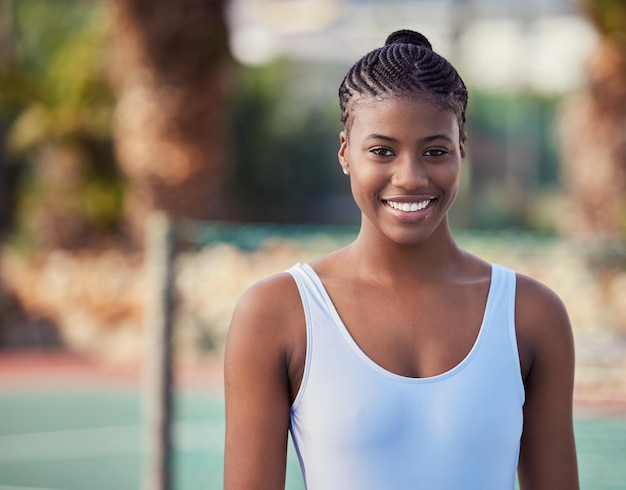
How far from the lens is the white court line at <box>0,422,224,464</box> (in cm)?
925

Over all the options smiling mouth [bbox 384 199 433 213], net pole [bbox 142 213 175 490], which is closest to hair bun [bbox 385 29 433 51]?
smiling mouth [bbox 384 199 433 213]

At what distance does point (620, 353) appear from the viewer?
8.34 metres

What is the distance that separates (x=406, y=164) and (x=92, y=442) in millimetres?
8371

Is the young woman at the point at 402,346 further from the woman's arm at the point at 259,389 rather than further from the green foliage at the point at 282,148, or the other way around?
the green foliage at the point at 282,148

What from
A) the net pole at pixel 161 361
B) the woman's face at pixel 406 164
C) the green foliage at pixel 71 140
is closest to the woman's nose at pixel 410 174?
the woman's face at pixel 406 164

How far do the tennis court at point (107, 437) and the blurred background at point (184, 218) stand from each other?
0.09ft

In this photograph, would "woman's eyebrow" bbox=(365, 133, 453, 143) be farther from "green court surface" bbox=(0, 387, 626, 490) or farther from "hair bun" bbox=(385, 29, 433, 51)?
"green court surface" bbox=(0, 387, 626, 490)

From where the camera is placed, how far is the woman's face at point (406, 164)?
1949 millimetres

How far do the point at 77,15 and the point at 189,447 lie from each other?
22032 mm

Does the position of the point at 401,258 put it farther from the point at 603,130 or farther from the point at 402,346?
the point at 603,130

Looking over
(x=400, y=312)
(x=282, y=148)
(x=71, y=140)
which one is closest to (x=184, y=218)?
(x=71, y=140)

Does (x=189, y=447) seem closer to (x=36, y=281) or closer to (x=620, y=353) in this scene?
(x=620, y=353)

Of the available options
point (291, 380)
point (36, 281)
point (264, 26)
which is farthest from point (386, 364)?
point (264, 26)

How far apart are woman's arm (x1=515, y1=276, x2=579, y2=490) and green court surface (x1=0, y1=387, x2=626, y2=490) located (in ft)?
15.5
